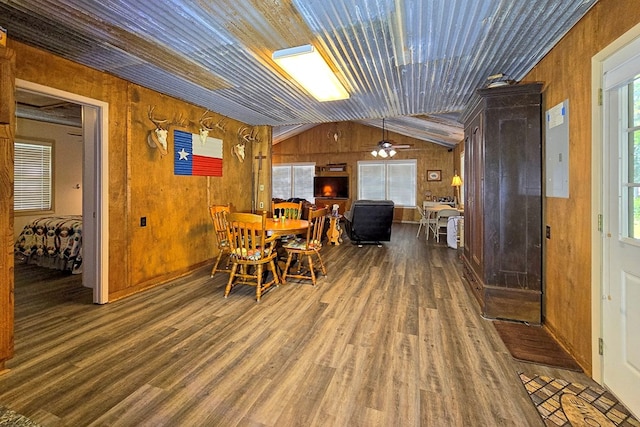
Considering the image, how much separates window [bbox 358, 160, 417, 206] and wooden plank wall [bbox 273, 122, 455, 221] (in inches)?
8.0

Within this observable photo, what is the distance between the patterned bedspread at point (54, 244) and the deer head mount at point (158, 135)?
1.72 metres

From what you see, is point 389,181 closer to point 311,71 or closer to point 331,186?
point 331,186

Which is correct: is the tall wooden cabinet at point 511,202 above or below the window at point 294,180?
below

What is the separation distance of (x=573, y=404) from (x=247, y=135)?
5451 mm

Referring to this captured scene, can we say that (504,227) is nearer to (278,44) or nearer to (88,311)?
(278,44)

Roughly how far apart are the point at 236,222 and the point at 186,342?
1323 mm

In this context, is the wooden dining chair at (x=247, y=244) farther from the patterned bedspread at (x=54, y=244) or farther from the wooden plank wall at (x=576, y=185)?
the wooden plank wall at (x=576, y=185)

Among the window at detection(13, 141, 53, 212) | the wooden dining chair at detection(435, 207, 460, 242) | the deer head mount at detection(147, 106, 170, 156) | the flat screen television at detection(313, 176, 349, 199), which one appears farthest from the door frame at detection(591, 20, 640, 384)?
the flat screen television at detection(313, 176, 349, 199)

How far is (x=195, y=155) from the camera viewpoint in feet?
14.4

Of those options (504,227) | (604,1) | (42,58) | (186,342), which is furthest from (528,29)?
(42,58)

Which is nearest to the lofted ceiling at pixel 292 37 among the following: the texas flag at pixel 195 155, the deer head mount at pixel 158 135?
the deer head mount at pixel 158 135

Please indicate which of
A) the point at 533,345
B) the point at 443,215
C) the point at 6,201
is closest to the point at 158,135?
the point at 6,201

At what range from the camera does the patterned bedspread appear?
4.09 m

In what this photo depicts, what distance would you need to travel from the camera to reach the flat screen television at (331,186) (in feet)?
36.8
